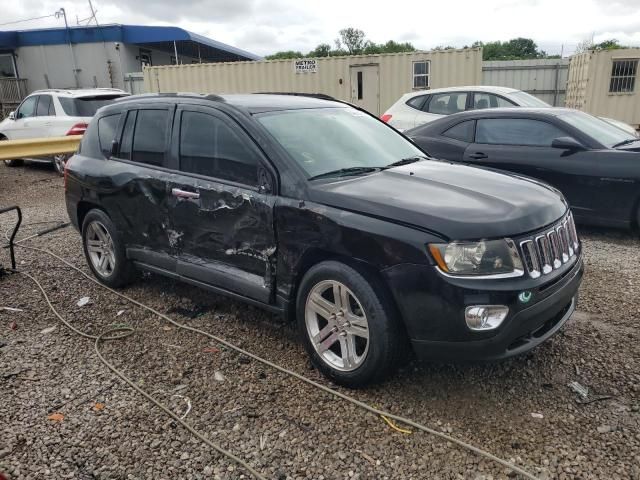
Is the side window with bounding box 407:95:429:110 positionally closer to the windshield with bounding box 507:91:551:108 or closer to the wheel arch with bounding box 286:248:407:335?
the windshield with bounding box 507:91:551:108

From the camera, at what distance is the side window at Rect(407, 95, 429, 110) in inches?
384

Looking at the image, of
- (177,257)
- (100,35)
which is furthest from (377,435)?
(100,35)

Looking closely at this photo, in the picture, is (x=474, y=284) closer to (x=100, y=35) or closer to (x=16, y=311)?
(x=16, y=311)

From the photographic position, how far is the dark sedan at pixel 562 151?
5.75 m

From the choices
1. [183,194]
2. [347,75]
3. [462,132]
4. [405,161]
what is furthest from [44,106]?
[405,161]

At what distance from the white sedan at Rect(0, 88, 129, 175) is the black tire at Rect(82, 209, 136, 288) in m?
6.41

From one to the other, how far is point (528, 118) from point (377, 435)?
199 inches

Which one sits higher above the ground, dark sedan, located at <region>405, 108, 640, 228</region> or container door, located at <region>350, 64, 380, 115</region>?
container door, located at <region>350, 64, 380, 115</region>

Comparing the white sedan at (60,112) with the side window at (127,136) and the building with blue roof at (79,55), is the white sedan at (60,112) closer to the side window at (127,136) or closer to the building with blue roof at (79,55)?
the side window at (127,136)

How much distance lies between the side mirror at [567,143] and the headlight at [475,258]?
3.89m

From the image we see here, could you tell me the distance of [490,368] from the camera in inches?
131

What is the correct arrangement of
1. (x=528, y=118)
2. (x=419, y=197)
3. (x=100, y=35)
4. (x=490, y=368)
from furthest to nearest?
(x=100, y=35) < (x=528, y=118) < (x=490, y=368) < (x=419, y=197)

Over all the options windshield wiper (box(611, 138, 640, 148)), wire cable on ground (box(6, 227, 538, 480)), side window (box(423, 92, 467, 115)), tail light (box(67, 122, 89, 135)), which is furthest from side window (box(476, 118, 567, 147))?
tail light (box(67, 122, 89, 135))

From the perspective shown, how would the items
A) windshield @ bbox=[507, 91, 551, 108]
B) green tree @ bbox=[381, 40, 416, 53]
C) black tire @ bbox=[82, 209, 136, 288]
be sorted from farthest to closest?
green tree @ bbox=[381, 40, 416, 53] → windshield @ bbox=[507, 91, 551, 108] → black tire @ bbox=[82, 209, 136, 288]
